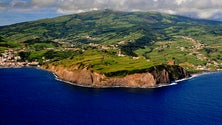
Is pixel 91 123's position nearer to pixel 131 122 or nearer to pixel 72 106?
pixel 131 122

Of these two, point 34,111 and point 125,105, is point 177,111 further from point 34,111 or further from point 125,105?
point 34,111

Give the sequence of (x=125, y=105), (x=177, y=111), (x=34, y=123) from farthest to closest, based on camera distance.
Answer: (x=125, y=105) < (x=177, y=111) < (x=34, y=123)

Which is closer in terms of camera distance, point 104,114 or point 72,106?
point 104,114

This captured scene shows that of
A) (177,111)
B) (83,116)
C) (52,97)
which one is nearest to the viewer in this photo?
(83,116)

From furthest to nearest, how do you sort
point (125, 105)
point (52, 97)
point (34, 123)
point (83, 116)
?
1. point (52, 97)
2. point (125, 105)
3. point (83, 116)
4. point (34, 123)

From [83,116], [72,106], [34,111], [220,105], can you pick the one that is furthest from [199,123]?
[34,111]

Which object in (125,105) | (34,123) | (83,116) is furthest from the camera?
(125,105)

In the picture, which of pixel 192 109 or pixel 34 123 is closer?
pixel 34 123

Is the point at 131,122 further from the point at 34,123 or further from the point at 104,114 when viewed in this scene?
the point at 34,123

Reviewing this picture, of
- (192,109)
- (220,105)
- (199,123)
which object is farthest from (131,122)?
(220,105)
